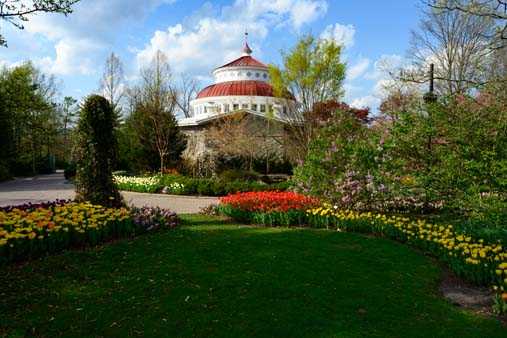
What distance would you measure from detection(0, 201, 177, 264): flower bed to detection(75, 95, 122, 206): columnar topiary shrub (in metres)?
0.96

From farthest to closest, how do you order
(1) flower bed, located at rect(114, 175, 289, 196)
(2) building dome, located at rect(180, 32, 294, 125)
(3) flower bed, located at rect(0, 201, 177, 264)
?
(2) building dome, located at rect(180, 32, 294, 125) < (1) flower bed, located at rect(114, 175, 289, 196) < (3) flower bed, located at rect(0, 201, 177, 264)

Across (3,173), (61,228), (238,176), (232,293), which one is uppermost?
(3,173)

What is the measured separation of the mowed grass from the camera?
3945mm

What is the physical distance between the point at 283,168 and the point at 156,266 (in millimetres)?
23546

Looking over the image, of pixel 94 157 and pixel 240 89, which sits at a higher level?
pixel 240 89

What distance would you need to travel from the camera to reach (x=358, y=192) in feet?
34.3

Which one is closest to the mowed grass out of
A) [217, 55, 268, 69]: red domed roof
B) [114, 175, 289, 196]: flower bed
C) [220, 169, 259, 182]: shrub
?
[114, 175, 289, 196]: flower bed

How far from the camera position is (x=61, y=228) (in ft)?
22.2

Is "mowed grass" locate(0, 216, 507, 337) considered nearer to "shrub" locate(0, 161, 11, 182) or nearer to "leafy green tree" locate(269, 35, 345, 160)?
"leafy green tree" locate(269, 35, 345, 160)

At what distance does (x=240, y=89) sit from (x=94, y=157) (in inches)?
1436

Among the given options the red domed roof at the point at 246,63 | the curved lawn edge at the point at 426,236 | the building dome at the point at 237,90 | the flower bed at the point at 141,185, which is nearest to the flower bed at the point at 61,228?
the curved lawn edge at the point at 426,236

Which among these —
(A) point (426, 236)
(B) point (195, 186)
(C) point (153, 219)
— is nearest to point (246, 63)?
(B) point (195, 186)

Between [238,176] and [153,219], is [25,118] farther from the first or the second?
[153,219]

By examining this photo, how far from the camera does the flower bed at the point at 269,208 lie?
9.66 metres
